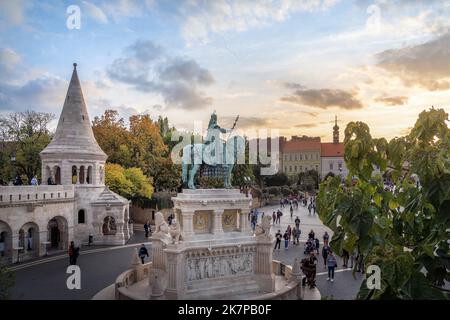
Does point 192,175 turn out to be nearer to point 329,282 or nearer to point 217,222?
point 217,222

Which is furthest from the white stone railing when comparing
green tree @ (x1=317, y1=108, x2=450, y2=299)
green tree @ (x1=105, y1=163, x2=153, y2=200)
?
green tree @ (x1=317, y1=108, x2=450, y2=299)

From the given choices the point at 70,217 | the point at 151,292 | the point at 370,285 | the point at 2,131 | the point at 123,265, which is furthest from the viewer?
the point at 2,131

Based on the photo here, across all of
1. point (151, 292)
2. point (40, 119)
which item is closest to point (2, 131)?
point (40, 119)

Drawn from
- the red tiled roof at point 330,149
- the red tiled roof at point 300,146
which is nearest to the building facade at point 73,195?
the red tiled roof at point 300,146

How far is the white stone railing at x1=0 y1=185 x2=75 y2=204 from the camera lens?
752 inches

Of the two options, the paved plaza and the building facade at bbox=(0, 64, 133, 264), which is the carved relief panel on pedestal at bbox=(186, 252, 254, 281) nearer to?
the paved plaza

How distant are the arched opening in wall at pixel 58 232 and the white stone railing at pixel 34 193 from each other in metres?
1.59

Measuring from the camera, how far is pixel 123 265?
1820 centimetres

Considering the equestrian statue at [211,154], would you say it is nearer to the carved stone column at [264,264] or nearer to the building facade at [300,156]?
the carved stone column at [264,264]

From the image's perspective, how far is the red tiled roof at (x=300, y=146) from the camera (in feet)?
283

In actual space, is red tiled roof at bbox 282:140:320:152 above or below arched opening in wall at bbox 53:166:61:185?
above

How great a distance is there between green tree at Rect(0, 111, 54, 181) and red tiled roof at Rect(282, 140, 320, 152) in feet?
203

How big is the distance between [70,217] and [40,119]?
55.5 feet
